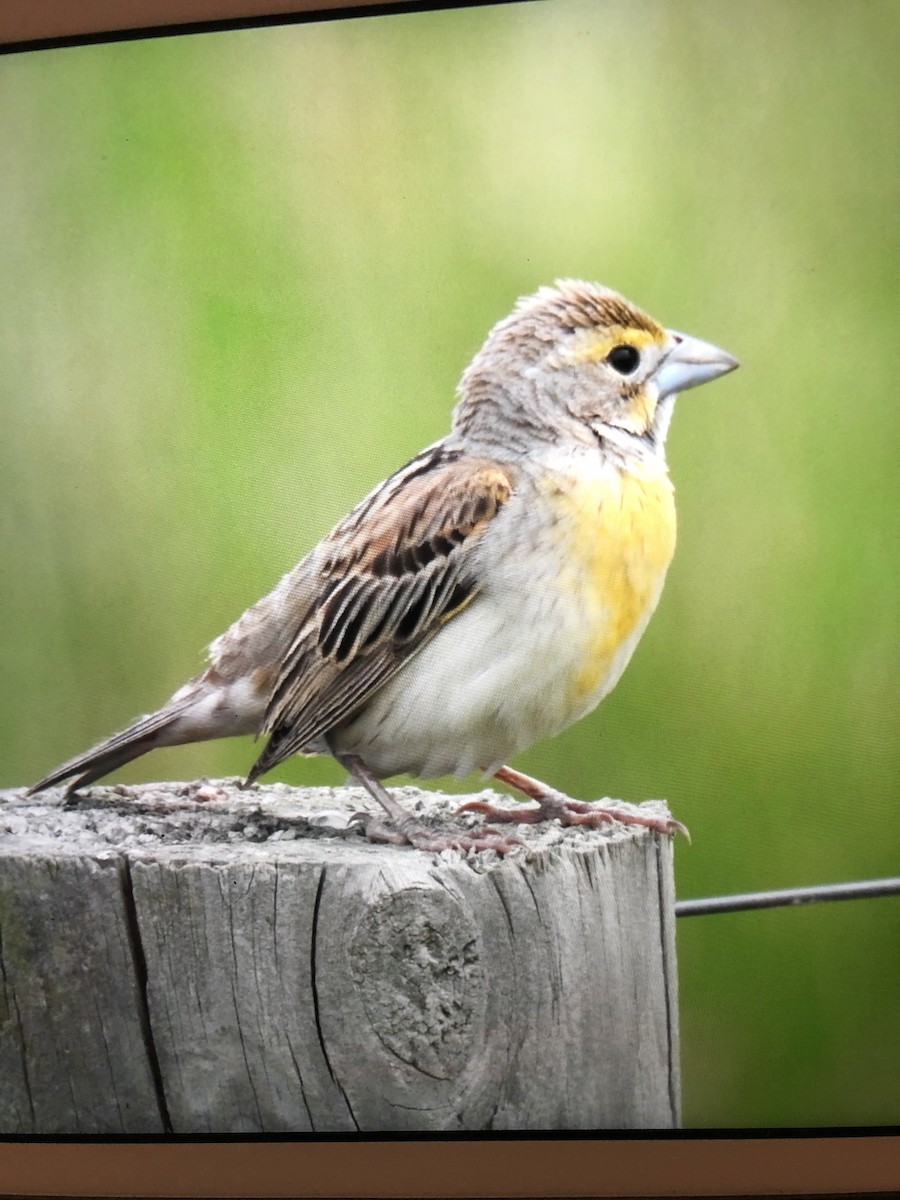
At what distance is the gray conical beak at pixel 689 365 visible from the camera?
7.07ft

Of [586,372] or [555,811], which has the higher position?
[586,372]

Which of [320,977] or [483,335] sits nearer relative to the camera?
[320,977]

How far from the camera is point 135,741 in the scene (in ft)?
7.18

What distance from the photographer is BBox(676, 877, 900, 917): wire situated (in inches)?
83.9

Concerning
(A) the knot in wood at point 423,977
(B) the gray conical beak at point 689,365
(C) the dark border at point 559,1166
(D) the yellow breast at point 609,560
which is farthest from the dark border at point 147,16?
(C) the dark border at point 559,1166

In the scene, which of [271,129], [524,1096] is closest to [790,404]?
[271,129]

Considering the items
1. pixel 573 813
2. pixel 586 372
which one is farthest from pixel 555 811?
pixel 586 372

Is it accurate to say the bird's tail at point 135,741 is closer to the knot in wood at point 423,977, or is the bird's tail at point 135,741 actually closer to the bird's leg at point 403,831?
the bird's leg at point 403,831

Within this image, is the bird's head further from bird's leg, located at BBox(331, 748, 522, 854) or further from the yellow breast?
bird's leg, located at BBox(331, 748, 522, 854)

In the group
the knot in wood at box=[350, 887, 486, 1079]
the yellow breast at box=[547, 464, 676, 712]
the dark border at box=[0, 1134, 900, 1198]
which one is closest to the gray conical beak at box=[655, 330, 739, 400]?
the yellow breast at box=[547, 464, 676, 712]

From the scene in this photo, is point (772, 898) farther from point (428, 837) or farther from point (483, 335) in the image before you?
point (483, 335)

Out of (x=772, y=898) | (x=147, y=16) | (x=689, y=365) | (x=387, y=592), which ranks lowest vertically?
(x=772, y=898)

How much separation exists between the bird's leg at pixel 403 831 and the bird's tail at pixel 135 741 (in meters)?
0.28

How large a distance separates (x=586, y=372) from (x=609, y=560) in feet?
1.12
